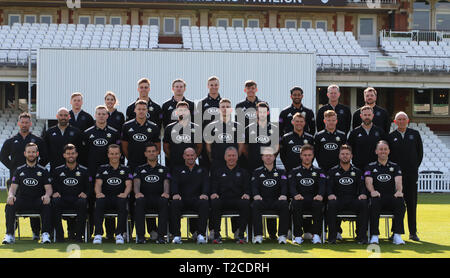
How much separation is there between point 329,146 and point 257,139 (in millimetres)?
1174

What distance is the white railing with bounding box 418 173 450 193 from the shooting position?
23375 millimetres

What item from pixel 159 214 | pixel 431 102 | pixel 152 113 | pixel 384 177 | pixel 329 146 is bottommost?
pixel 159 214

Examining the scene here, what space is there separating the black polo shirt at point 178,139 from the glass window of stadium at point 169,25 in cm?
2483

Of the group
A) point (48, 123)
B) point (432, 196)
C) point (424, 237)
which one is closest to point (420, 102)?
point (432, 196)

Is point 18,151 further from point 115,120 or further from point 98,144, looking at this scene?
point 115,120

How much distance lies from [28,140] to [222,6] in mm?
24763

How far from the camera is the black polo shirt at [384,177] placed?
10.1 m

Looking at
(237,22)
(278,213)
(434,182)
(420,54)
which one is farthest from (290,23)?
(278,213)

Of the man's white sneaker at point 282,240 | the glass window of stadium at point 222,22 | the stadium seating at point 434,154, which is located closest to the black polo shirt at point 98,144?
the man's white sneaker at point 282,240

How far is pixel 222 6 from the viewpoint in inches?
1335

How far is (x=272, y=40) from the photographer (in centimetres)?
3173

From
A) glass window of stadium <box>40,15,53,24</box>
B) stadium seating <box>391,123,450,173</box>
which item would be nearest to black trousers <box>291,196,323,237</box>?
stadium seating <box>391,123,450,173</box>

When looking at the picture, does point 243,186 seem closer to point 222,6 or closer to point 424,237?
point 424,237

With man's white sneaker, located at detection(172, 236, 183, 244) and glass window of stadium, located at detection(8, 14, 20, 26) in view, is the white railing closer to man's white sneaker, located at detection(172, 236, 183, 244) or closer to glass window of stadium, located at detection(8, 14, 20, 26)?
man's white sneaker, located at detection(172, 236, 183, 244)
